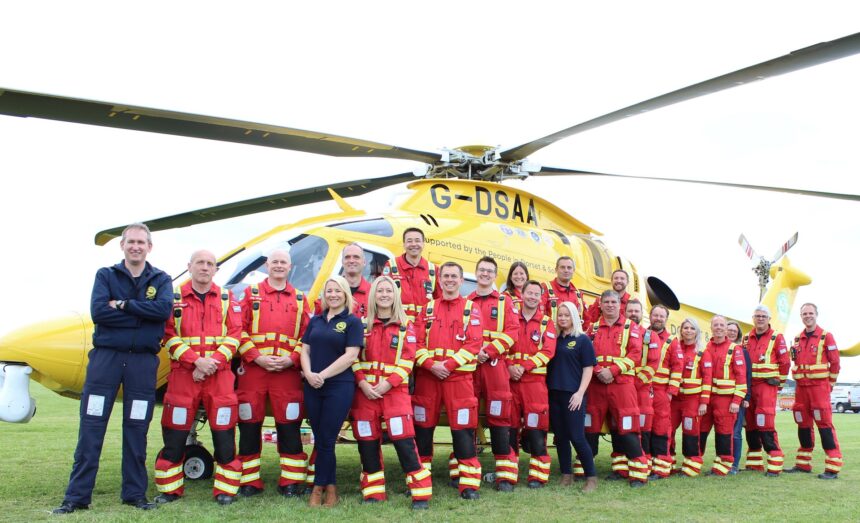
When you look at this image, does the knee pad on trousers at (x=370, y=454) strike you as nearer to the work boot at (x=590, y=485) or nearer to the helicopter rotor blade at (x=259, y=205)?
the work boot at (x=590, y=485)

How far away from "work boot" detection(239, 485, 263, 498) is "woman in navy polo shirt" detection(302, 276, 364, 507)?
59cm

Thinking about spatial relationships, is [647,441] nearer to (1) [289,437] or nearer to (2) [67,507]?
(1) [289,437]

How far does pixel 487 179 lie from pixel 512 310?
2.97m

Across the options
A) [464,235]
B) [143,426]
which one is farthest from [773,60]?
[143,426]

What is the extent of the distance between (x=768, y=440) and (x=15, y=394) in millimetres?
7678

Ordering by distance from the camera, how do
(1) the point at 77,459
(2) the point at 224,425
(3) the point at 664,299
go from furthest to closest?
(3) the point at 664,299 < (2) the point at 224,425 < (1) the point at 77,459

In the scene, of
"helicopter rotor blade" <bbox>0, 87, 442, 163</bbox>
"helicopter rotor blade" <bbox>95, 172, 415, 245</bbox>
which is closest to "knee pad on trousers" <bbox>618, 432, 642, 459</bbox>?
"helicopter rotor blade" <bbox>0, 87, 442, 163</bbox>

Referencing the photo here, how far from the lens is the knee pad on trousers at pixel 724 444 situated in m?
7.96

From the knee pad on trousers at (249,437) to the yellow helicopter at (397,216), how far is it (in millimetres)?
823

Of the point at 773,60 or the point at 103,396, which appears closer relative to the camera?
the point at 103,396

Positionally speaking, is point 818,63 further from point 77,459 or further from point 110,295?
point 77,459

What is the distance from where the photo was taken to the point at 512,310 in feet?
20.1

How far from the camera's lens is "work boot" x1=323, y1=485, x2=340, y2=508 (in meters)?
5.21

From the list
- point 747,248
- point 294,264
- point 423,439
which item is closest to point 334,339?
point 423,439
